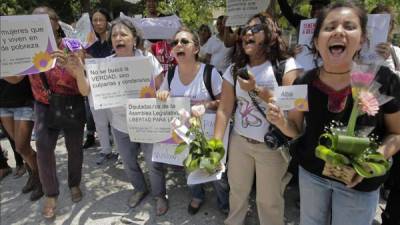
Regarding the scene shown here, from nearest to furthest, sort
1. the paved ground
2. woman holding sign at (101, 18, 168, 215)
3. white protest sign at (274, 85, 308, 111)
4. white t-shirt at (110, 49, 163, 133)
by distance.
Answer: white protest sign at (274, 85, 308, 111), woman holding sign at (101, 18, 168, 215), white t-shirt at (110, 49, 163, 133), the paved ground

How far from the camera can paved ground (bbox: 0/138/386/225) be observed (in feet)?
11.4

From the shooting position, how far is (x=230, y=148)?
9.42ft

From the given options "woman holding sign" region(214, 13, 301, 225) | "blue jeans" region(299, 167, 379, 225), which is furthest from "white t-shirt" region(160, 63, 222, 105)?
"blue jeans" region(299, 167, 379, 225)

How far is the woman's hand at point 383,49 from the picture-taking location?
3.01 meters

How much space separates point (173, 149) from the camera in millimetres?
3164

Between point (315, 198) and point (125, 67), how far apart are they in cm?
213

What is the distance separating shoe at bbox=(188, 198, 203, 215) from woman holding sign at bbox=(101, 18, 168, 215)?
28cm

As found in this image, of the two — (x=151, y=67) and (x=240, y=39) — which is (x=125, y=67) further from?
(x=240, y=39)

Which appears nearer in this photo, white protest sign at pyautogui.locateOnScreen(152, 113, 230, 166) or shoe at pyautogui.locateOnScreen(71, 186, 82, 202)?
white protest sign at pyautogui.locateOnScreen(152, 113, 230, 166)

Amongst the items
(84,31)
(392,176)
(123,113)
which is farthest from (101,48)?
(392,176)

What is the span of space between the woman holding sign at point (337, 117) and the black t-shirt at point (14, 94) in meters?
3.02

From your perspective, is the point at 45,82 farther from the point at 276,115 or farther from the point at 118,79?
the point at 276,115

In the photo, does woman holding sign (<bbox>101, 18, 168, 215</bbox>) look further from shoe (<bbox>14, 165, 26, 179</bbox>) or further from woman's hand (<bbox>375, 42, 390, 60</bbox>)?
woman's hand (<bbox>375, 42, 390, 60</bbox>)

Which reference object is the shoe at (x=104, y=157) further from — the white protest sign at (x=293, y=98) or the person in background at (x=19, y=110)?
the white protest sign at (x=293, y=98)
